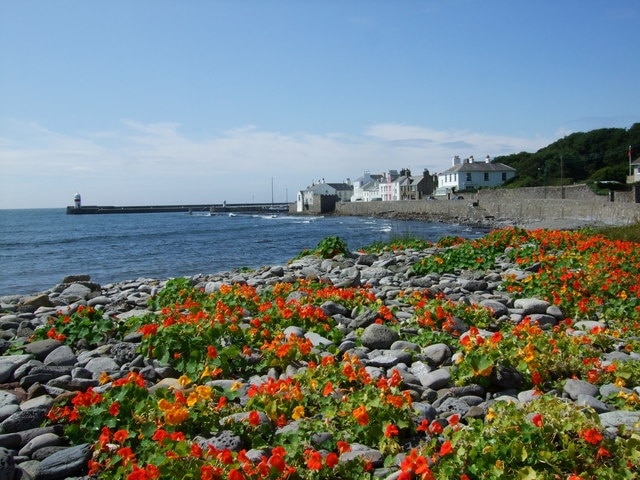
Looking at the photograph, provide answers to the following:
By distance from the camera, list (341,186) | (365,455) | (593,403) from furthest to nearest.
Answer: (341,186), (593,403), (365,455)

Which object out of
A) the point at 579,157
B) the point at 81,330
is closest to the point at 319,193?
the point at 579,157

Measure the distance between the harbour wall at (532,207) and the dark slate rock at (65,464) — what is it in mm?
32679

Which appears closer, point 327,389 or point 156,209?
point 327,389

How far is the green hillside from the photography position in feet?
271

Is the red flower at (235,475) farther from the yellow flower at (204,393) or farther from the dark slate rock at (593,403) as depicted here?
the dark slate rock at (593,403)

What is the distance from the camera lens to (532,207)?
5366cm

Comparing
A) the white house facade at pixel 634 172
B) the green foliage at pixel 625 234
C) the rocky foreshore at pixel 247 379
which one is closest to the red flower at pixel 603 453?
the rocky foreshore at pixel 247 379

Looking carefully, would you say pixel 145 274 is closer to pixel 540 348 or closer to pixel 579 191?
pixel 540 348

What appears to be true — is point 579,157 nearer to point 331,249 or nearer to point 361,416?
point 331,249

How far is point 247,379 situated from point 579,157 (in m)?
92.7

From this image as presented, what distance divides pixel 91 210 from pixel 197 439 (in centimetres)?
15215

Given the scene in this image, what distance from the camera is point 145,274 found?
78.2 ft

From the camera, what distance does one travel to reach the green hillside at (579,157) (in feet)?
271

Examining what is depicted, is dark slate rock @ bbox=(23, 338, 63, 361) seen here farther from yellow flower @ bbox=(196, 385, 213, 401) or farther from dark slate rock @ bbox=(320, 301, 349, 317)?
dark slate rock @ bbox=(320, 301, 349, 317)
